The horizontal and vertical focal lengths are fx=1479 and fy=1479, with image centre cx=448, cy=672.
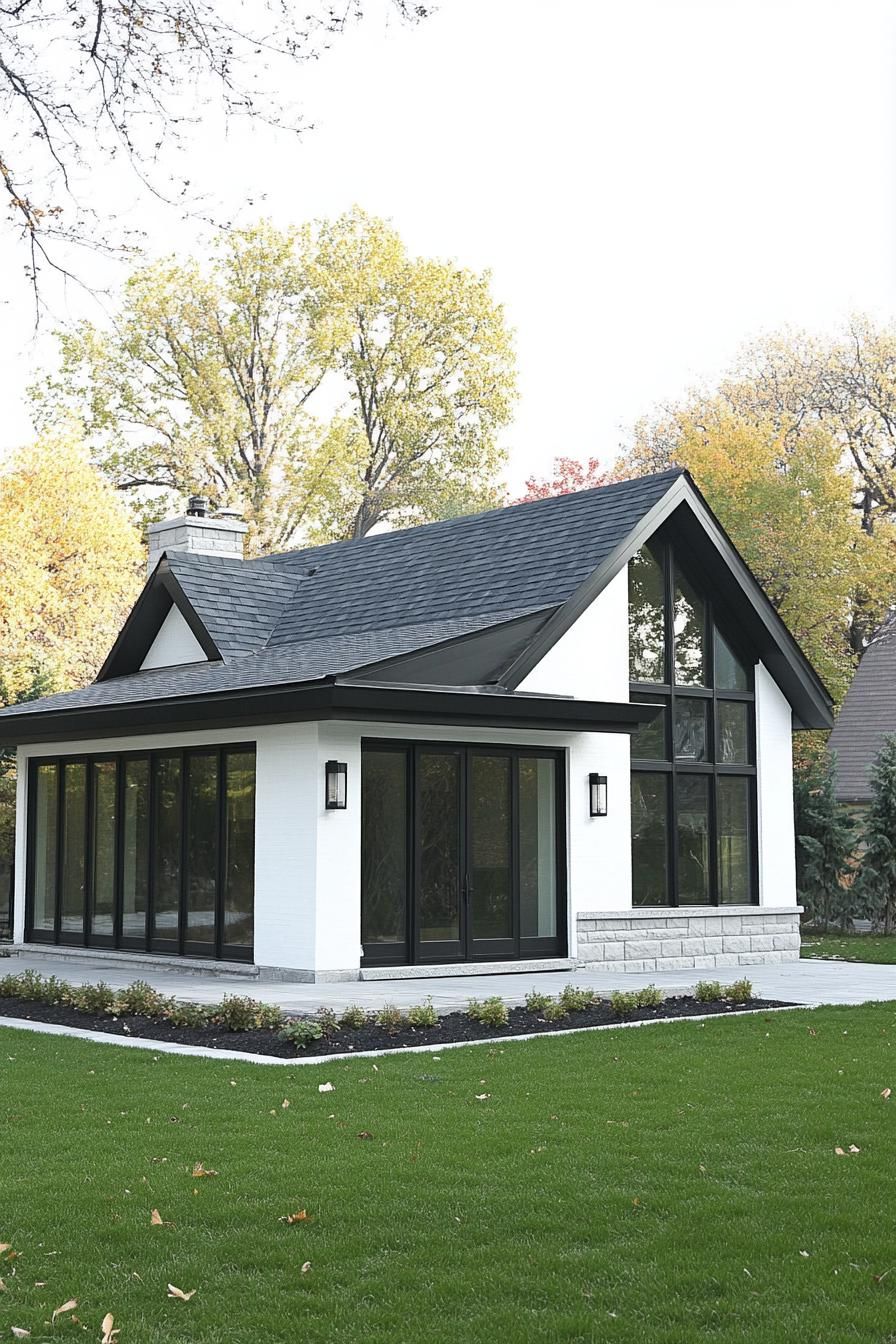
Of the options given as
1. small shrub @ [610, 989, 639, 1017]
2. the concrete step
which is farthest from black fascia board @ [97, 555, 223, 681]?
small shrub @ [610, 989, 639, 1017]

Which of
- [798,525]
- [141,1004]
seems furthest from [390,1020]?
[798,525]

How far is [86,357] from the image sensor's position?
37.7m

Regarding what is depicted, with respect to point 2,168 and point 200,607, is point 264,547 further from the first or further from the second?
point 2,168

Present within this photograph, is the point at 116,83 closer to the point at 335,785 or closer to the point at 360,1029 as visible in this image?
the point at 360,1029

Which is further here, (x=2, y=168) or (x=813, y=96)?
(x=813, y=96)

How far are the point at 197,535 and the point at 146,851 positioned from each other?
285 inches

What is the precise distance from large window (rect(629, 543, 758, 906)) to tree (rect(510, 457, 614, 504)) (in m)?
23.4

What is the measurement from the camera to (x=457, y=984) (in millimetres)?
14242

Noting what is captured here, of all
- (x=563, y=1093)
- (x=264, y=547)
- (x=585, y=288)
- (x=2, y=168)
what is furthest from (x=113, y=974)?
(x=585, y=288)

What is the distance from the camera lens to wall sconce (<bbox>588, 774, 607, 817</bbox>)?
1658cm

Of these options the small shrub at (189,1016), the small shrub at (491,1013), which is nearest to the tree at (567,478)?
the small shrub at (491,1013)

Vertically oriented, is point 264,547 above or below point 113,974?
above

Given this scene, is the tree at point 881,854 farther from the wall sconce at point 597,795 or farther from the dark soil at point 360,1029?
the dark soil at point 360,1029

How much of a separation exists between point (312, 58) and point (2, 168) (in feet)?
5.50
